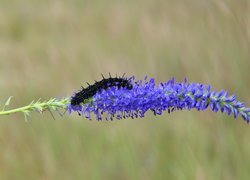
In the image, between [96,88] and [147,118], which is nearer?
[96,88]

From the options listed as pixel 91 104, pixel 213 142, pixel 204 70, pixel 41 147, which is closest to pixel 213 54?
pixel 204 70

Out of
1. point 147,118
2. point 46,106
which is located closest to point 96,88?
point 46,106

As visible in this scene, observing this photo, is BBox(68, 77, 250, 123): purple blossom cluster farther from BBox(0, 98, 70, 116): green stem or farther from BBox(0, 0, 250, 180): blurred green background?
BBox(0, 0, 250, 180): blurred green background

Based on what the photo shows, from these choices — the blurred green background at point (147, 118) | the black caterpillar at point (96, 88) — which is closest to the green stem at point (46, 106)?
the black caterpillar at point (96, 88)

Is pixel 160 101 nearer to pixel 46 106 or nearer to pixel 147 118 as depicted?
pixel 46 106

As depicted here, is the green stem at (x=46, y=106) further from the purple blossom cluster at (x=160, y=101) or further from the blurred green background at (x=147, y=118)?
the blurred green background at (x=147, y=118)

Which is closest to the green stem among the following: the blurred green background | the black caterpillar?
the black caterpillar
